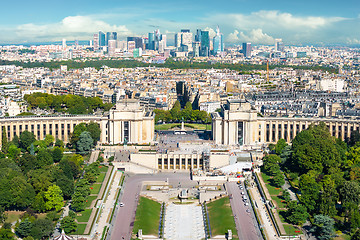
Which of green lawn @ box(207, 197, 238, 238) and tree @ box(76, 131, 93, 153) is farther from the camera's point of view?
tree @ box(76, 131, 93, 153)

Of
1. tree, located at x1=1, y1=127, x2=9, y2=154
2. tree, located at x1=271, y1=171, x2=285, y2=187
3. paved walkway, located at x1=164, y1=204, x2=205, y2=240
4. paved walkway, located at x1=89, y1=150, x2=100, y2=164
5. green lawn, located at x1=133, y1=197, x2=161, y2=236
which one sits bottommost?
paved walkway, located at x1=164, y1=204, x2=205, y2=240

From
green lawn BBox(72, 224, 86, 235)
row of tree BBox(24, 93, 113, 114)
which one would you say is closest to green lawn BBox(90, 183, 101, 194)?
green lawn BBox(72, 224, 86, 235)

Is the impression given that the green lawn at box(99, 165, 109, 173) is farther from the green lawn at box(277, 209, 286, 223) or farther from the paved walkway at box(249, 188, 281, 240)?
the green lawn at box(277, 209, 286, 223)

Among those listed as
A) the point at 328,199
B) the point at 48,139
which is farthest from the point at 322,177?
the point at 48,139

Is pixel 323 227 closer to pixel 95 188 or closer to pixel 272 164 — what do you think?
pixel 272 164

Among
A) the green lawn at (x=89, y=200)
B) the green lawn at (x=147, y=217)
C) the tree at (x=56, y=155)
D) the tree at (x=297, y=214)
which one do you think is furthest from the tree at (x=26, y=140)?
the tree at (x=297, y=214)

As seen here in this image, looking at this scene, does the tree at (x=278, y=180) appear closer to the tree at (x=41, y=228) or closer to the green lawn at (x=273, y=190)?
the green lawn at (x=273, y=190)
